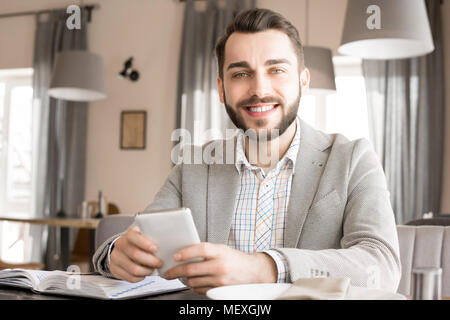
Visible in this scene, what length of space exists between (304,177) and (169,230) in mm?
707

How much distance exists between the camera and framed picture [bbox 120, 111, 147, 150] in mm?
5957

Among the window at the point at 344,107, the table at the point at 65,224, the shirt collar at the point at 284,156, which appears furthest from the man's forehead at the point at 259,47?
the window at the point at 344,107

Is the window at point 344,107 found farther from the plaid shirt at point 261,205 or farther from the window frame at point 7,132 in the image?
the plaid shirt at point 261,205

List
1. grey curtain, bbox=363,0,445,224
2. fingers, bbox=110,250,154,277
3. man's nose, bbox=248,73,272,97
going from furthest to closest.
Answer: grey curtain, bbox=363,0,445,224
man's nose, bbox=248,73,272,97
fingers, bbox=110,250,154,277

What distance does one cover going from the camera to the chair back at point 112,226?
6.14 ft

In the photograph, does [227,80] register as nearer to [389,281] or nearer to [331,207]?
[331,207]

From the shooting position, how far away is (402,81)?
502 centimetres

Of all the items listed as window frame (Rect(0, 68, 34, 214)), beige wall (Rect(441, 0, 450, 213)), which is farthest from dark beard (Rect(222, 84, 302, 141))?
window frame (Rect(0, 68, 34, 214))

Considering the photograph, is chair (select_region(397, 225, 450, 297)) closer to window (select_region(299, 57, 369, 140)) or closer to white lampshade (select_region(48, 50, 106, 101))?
white lampshade (select_region(48, 50, 106, 101))

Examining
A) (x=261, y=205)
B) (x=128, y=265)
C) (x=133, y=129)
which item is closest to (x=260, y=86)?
(x=261, y=205)

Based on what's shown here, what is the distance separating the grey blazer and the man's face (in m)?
→ 0.14

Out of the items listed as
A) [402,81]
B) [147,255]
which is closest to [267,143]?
[147,255]

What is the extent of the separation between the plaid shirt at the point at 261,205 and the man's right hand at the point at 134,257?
53 centimetres

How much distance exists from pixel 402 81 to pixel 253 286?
4493 millimetres
